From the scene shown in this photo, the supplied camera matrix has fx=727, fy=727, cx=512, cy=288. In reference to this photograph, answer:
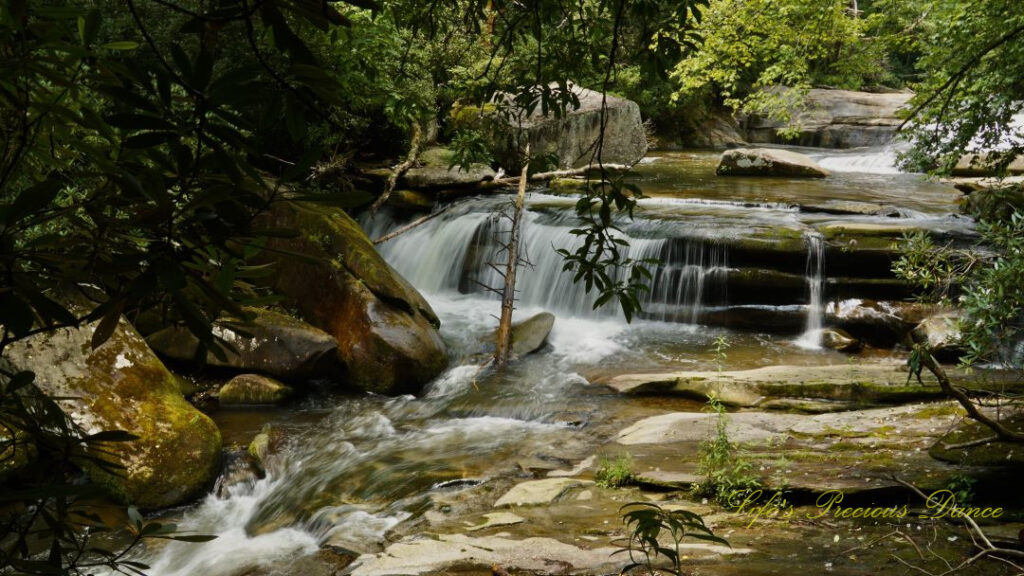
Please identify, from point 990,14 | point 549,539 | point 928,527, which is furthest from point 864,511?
point 990,14

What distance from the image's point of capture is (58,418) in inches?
49.3

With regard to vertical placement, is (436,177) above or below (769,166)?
below

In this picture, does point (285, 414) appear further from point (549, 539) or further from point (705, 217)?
point (705, 217)

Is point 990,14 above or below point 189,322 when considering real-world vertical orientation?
above

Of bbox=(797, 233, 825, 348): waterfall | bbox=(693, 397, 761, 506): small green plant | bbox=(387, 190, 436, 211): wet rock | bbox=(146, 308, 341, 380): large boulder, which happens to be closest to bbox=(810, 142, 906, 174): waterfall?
bbox=(797, 233, 825, 348): waterfall

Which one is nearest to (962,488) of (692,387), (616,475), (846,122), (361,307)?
(616,475)

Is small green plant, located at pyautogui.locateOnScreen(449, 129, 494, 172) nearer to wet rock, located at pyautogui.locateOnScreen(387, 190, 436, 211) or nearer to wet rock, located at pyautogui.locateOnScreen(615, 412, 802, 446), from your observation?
wet rock, located at pyautogui.locateOnScreen(615, 412, 802, 446)

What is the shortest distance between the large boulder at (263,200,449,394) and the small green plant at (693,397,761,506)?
4153 millimetres

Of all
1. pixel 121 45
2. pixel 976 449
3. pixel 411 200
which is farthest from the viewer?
pixel 411 200

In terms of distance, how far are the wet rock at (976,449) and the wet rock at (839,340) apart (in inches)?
188

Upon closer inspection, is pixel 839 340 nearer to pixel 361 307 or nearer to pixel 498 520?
pixel 361 307

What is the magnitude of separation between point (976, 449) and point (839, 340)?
218 inches

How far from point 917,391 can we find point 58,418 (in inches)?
276

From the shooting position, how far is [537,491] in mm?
5172
